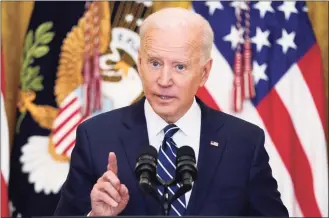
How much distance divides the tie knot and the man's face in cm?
4

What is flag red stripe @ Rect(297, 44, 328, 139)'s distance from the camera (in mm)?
3789

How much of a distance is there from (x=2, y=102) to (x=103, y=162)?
174cm

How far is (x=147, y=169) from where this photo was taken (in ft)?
5.57

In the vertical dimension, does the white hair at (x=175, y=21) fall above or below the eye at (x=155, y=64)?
above

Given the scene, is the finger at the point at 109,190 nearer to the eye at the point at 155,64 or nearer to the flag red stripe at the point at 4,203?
the eye at the point at 155,64

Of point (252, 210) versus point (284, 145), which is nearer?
point (252, 210)

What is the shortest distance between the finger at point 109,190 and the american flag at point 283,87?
1.98 m

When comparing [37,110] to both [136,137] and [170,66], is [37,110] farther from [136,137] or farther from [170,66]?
[170,66]

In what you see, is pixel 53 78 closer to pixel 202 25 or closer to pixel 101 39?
pixel 101 39

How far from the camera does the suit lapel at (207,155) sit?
2113 mm

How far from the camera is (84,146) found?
2193mm

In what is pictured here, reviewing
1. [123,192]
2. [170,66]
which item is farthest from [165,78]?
[123,192]

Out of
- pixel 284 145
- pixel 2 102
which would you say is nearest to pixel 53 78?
pixel 2 102

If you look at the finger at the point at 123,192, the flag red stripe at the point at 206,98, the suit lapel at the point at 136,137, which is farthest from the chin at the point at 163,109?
the flag red stripe at the point at 206,98
